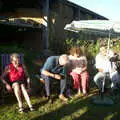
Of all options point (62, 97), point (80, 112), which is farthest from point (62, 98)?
point (80, 112)

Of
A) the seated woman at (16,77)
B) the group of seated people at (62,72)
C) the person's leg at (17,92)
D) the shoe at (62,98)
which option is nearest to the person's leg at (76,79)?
the group of seated people at (62,72)

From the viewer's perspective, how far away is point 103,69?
879 cm

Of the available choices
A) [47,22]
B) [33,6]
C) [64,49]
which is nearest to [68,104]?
[64,49]

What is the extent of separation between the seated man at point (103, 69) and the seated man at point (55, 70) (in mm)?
1027

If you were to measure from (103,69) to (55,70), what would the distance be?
1510mm

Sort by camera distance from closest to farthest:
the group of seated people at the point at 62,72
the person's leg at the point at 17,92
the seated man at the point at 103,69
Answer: the person's leg at the point at 17,92 < the group of seated people at the point at 62,72 < the seated man at the point at 103,69

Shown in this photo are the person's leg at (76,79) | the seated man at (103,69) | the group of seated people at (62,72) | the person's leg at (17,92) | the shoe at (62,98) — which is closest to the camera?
the person's leg at (17,92)

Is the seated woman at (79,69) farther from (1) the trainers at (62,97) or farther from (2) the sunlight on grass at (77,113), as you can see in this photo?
(2) the sunlight on grass at (77,113)

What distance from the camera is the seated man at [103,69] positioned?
28.2ft

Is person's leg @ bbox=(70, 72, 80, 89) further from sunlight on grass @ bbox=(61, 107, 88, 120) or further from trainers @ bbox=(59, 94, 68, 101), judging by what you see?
sunlight on grass @ bbox=(61, 107, 88, 120)

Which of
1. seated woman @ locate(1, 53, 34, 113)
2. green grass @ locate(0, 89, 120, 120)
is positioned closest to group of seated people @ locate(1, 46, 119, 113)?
seated woman @ locate(1, 53, 34, 113)

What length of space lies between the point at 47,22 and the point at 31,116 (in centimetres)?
1039

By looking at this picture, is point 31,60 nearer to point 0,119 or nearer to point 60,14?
point 0,119

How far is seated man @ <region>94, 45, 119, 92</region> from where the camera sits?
8.59 metres
